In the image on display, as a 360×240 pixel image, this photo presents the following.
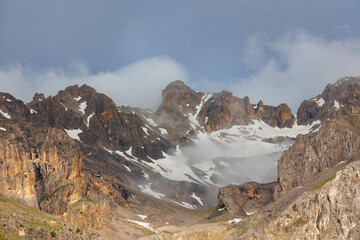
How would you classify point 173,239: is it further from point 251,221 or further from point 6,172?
point 6,172

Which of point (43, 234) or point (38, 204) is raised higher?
point (38, 204)

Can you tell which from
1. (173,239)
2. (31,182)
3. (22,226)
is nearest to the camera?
(22,226)

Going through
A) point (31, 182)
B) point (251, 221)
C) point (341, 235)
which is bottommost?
point (341, 235)

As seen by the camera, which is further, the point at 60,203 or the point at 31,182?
the point at 60,203

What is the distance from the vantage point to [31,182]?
568 ft

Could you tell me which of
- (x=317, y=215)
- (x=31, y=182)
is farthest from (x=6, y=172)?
(x=317, y=215)

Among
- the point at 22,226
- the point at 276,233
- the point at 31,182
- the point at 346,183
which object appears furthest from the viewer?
the point at 31,182

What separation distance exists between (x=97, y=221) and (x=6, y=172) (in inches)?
1690

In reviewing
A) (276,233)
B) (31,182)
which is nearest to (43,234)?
(31,182)

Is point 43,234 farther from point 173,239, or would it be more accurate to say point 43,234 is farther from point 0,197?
point 173,239

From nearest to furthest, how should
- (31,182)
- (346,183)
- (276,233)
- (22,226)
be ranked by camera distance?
1. (22,226)
2. (346,183)
3. (276,233)
4. (31,182)

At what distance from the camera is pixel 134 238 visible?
644 feet

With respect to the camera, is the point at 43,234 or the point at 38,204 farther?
the point at 38,204

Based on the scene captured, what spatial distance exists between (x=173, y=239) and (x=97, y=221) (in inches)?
1272
